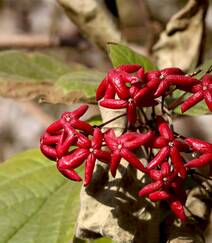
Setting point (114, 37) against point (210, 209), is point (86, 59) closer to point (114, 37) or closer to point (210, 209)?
point (114, 37)

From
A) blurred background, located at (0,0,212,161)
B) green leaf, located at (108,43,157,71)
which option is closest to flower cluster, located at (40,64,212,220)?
green leaf, located at (108,43,157,71)

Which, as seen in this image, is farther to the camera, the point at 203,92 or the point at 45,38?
the point at 45,38

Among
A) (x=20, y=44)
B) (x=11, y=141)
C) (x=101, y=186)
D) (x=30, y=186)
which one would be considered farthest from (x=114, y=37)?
(x=11, y=141)

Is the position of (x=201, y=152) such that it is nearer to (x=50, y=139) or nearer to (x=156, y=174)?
(x=156, y=174)

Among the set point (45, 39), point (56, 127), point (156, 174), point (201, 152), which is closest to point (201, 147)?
point (201, 152)

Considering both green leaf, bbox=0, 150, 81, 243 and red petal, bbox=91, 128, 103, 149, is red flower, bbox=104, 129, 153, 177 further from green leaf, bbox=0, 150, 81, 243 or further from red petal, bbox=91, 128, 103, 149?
green leaf, bbox=0, 150, 81, 243

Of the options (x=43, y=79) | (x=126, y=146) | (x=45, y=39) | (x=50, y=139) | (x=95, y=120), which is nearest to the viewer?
(x=126, y=146)

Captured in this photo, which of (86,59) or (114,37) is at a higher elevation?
(114,37)

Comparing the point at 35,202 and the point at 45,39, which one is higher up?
the point at 35,202
